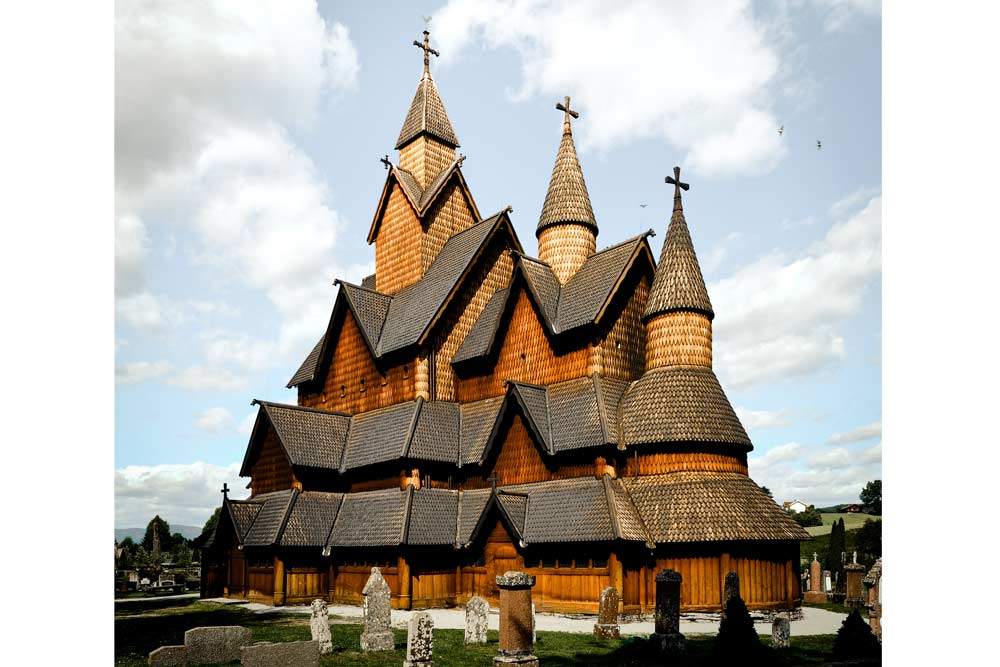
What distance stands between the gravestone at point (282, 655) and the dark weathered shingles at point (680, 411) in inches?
521

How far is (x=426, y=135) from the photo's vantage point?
1384 inches

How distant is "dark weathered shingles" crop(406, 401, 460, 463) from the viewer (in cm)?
2702

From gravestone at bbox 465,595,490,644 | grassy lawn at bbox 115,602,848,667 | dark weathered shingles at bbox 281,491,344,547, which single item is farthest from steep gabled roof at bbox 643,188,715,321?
dark weathered shingles at bbox 281,491,344,547

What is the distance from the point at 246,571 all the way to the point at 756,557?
16.8m

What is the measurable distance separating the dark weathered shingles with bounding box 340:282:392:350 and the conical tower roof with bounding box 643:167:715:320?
1078 cm

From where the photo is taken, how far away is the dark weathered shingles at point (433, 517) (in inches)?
992

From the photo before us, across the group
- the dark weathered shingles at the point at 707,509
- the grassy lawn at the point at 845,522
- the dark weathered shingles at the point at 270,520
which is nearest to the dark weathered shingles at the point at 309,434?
the dark weathered shingles at the point at 270,520

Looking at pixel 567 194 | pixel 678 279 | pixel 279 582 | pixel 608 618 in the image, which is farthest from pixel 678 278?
pixel 279 582

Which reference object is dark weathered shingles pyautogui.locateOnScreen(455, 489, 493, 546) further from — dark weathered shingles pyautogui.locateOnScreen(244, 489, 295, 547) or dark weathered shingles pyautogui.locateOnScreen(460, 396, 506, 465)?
dark weathered shingles pyautogui.locateOnScreen(244, 489, 295, 547)

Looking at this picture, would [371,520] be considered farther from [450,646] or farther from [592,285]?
[450,646]

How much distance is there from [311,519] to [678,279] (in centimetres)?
1437
